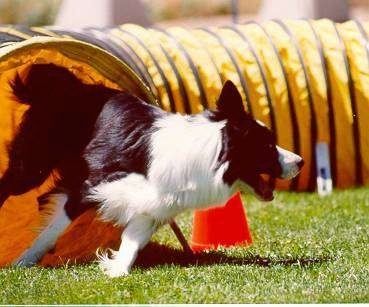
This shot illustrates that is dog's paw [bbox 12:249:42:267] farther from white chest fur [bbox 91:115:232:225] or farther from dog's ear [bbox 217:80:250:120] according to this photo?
dog's ear [bbox 217:80:250:120]

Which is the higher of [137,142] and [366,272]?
[137,142]

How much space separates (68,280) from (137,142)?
3.01 ft

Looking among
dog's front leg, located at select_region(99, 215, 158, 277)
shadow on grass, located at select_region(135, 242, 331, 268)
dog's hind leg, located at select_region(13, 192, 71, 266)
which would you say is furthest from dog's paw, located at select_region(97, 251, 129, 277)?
dog's hind leg, located at select_region(13, 192, 71, 266)

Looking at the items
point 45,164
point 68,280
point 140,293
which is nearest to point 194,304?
point 140,293

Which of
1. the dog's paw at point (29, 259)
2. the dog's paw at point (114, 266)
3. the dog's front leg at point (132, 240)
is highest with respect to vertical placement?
the dog's front leg at point (132, 240)

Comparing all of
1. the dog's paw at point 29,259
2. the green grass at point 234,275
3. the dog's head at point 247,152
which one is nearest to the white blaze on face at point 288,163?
the dog's head at point 247,152

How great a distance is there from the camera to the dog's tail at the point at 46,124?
19.1ft

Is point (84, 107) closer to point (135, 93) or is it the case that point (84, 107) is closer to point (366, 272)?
point (135, 93)

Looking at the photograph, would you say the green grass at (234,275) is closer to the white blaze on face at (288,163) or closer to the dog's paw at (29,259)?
the dog's paw at (29,259)

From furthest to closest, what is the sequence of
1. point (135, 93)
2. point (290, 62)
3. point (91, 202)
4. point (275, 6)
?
point (275, 6) < point (290, 62) < point (135, 93) < point (91, 202)

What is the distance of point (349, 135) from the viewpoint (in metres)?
8.76

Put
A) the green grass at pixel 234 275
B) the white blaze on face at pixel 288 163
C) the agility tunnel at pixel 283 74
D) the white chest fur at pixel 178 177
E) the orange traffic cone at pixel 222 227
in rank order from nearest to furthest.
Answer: the green grass at pixel 234 275, the white chest fur at pixel 178 177, the white blaze on face at pixel 288 163, the orange traffic cone at pixel 222 227, the agility tunnel at pixel 283 74

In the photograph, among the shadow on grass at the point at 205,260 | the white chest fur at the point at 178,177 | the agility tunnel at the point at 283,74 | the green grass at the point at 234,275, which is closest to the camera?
the green grass at the point at 234,275

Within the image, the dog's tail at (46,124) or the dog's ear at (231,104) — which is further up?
the dog's ear at (231,104)
